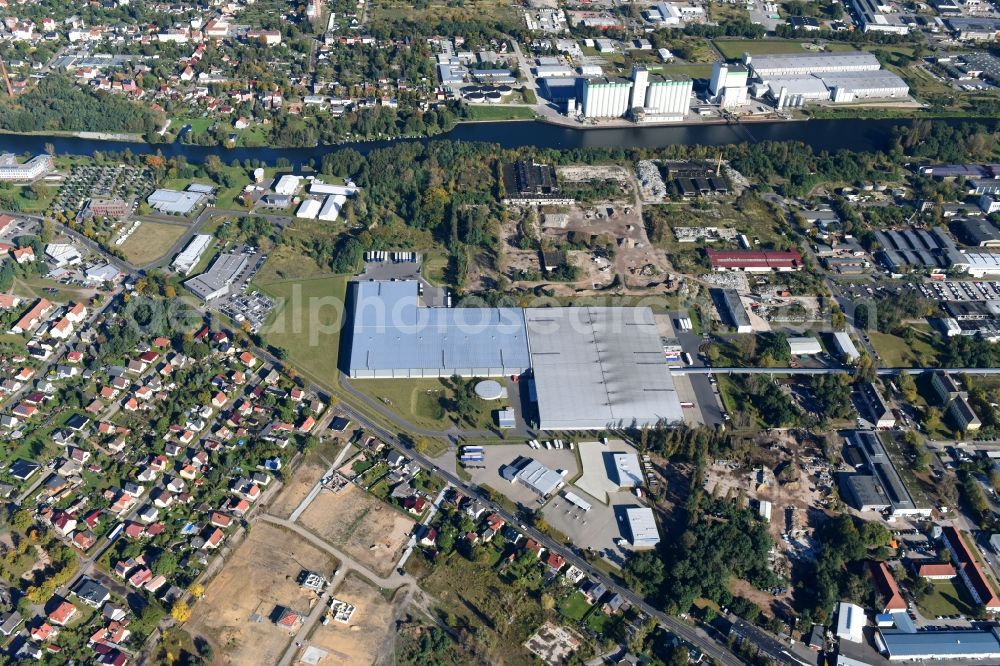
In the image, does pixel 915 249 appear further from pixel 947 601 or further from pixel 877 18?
pixel 877 18

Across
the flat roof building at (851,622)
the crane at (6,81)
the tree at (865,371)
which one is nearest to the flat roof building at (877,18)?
the tree at (865,371)

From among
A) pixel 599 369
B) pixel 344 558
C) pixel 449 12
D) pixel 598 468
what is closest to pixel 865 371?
pixel 599 369

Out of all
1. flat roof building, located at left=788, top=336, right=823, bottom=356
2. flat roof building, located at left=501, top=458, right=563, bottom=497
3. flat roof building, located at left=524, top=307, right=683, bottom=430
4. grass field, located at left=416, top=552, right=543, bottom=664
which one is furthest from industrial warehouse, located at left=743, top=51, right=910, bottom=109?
grass field, located at left=416, top=552, right=543, bottom=664

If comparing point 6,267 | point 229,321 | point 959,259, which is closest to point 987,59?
point 959,259

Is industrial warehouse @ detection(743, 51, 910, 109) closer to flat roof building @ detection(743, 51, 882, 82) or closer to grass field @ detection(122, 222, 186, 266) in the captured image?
flat roof building @ detection(743, 51, 882, 82)

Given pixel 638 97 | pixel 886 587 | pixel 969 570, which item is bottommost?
pixel 969 570

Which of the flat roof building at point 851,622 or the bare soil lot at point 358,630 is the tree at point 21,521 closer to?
the bare soil lot at point 358,630
